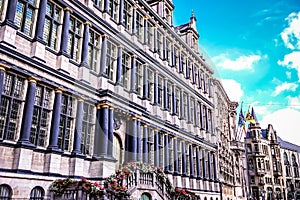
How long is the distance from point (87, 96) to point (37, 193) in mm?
5559

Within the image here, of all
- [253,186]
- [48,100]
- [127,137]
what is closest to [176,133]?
[127,137]

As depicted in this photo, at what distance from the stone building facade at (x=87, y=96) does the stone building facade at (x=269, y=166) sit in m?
41.2

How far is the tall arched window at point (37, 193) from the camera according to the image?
11.8 m

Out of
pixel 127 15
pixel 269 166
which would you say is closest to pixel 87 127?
pixel 127 15

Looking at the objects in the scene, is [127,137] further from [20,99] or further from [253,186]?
[253,186]

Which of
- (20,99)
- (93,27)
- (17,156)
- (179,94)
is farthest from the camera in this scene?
(179,94)

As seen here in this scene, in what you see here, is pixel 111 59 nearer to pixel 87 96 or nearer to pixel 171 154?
pixel 87 96

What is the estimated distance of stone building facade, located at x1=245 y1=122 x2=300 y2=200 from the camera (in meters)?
62.9

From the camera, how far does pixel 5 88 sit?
463 inches

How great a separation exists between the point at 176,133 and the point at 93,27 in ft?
37.4

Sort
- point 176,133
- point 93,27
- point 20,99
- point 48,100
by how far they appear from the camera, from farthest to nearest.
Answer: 1. point 176,133
2. point 93,27
3. point 48,100
4. point 20,99

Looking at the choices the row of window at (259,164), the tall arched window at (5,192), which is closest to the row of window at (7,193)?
the tall arched window at (5,192)

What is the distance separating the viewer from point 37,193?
11984 millimetres

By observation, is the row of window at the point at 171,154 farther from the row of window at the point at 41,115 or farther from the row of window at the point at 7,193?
the row of window at the point at 7,193
